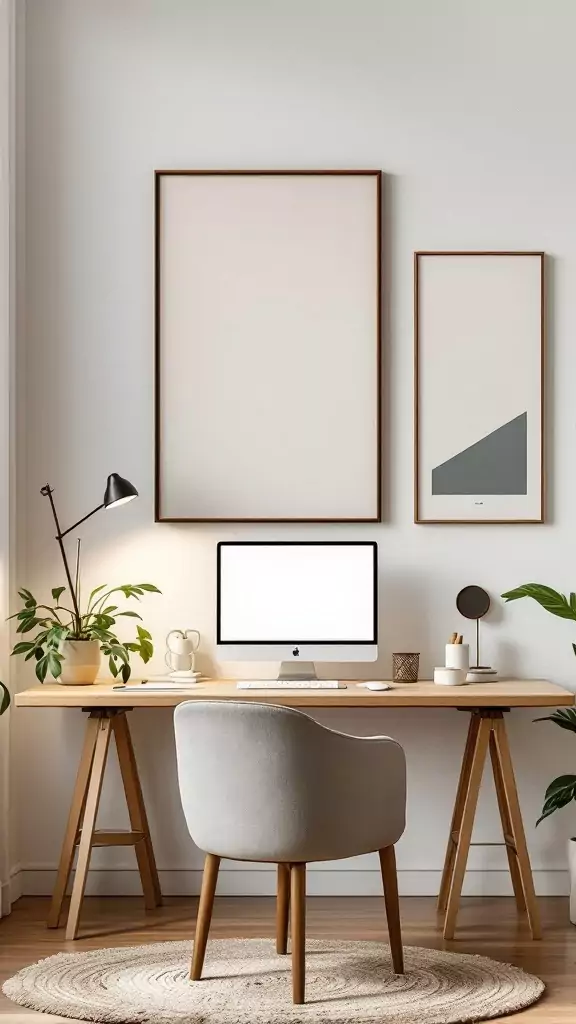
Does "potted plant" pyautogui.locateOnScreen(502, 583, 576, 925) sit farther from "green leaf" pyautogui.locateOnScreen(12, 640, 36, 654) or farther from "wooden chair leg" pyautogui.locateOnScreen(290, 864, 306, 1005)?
"green leaf" pyautogui.locateOnScreen(12, 640, 36, 654)

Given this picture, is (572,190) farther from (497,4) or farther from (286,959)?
(286,959)

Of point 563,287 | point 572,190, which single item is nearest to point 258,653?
point 563,287

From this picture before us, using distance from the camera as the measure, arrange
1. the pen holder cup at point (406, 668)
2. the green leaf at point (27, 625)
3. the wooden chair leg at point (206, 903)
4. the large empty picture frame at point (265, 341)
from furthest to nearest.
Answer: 1. the large empty picture frame at point (265, 341)
2. the pen holder cup at point (406, 668)
3. the green leaf at point (27, 625)
4. the wooden chair leg at point (206, 903)

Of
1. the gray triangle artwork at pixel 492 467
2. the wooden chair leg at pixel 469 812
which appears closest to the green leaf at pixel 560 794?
the wooden chair leg at pixel 469 812

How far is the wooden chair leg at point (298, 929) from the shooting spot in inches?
104

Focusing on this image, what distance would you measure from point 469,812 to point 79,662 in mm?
1306

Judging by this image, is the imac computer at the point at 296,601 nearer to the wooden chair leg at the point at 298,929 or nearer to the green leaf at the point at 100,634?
the green leaf at the point at 100,634

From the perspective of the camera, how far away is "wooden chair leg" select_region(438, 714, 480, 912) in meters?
3.60

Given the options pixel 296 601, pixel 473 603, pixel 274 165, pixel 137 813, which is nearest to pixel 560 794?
pixel 473 603

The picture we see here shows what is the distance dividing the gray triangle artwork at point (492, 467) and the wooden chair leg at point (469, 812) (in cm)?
87

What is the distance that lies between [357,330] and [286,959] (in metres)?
2.05

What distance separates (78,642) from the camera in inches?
142

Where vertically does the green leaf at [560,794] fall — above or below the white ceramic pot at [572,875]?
above

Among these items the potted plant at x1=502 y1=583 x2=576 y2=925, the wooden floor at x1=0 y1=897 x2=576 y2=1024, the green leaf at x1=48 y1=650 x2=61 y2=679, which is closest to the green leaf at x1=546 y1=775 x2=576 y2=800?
the potted plant at x1=502 y1=583 x2=576 y2=925
